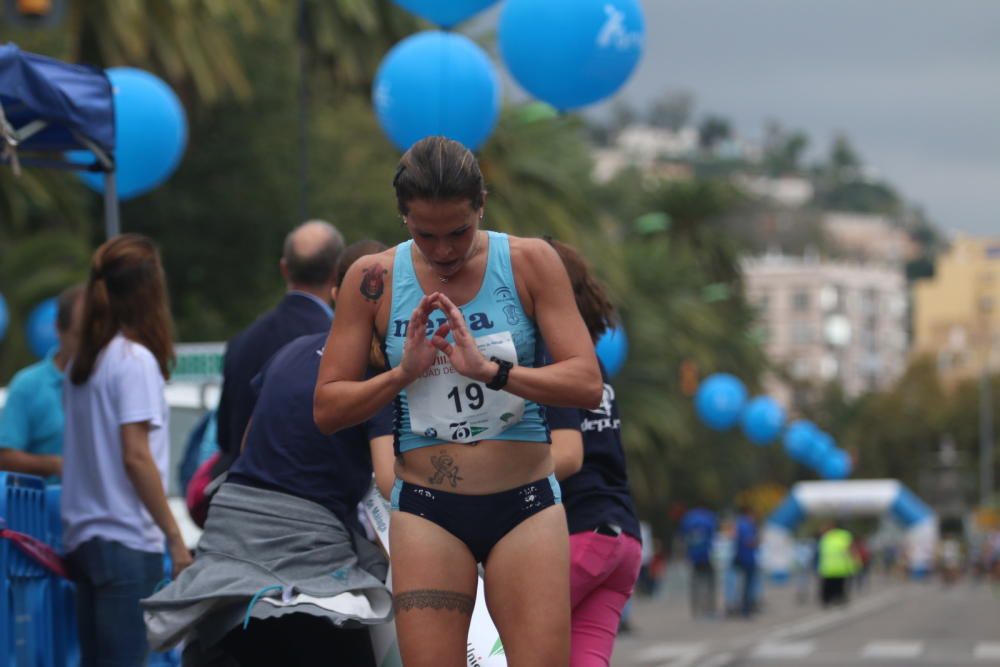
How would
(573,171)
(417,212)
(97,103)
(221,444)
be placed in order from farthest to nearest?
(573,171) < (97,103) < (221,444) < (417,212)

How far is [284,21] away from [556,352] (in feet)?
99.7

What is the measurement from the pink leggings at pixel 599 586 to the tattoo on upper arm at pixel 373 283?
139 cm

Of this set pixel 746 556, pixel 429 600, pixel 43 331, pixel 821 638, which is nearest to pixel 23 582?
pixel 429 600

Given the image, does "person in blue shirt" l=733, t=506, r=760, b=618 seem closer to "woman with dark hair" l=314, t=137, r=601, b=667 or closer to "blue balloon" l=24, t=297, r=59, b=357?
"blue balloon" l=24, t=297, r=59, b=357

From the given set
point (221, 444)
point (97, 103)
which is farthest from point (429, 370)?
point (97, 103)

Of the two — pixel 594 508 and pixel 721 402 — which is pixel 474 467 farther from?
pixel 721 402

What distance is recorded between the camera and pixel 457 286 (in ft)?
17.0

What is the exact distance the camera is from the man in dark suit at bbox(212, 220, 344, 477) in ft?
23.0

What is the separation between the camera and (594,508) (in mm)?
6504

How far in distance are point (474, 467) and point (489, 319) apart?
382mm

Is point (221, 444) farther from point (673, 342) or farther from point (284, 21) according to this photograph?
point (673, 342)

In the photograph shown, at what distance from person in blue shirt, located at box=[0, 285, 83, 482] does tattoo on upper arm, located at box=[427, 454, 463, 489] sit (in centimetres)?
316

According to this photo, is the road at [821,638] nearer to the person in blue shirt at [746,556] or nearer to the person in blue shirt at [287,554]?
the person in blue shirt at [746,556]

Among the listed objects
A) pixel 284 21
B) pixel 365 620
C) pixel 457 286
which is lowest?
pixel 365 620
